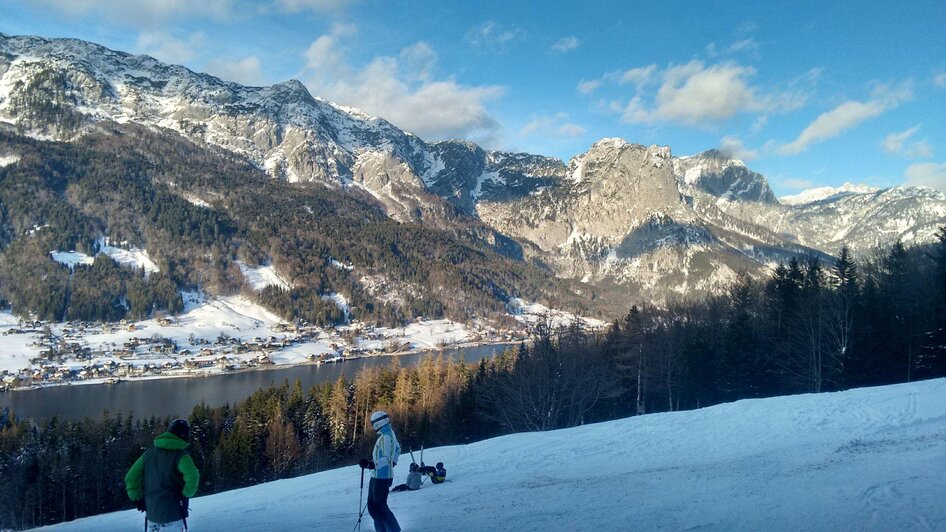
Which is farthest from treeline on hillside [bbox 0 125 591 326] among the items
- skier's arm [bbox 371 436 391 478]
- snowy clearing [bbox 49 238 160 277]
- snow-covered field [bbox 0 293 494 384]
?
skier's arm [bbox 371 436 391 478]

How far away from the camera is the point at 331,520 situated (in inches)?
356

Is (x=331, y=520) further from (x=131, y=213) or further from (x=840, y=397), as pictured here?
(x=131, y=213)

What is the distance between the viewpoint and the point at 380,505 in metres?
7.22

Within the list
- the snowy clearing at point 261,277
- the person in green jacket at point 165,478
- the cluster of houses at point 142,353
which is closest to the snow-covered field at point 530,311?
the cluster of houses at point 142,353

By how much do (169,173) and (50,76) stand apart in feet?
242

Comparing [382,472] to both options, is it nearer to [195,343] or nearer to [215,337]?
[195,343]

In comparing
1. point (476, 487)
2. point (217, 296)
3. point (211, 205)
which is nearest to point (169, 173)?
point (211, 205)

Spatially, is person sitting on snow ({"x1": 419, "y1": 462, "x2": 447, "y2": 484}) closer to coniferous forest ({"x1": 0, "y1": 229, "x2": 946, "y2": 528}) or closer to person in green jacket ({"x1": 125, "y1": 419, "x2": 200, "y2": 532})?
person in green jacket ({"x1": 125, "y1": 419, "x2": 200, "y2": 532})

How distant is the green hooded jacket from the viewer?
5625 millimetres

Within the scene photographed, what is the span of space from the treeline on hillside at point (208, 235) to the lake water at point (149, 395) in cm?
4574

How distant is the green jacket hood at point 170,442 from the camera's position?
5531 millimetres

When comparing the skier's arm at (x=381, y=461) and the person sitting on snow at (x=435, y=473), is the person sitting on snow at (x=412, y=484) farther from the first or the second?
the skier's arm at (x=381, y=461)

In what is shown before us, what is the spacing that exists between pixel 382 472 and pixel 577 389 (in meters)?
25.8

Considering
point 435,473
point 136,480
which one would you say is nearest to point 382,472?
point 136,480
